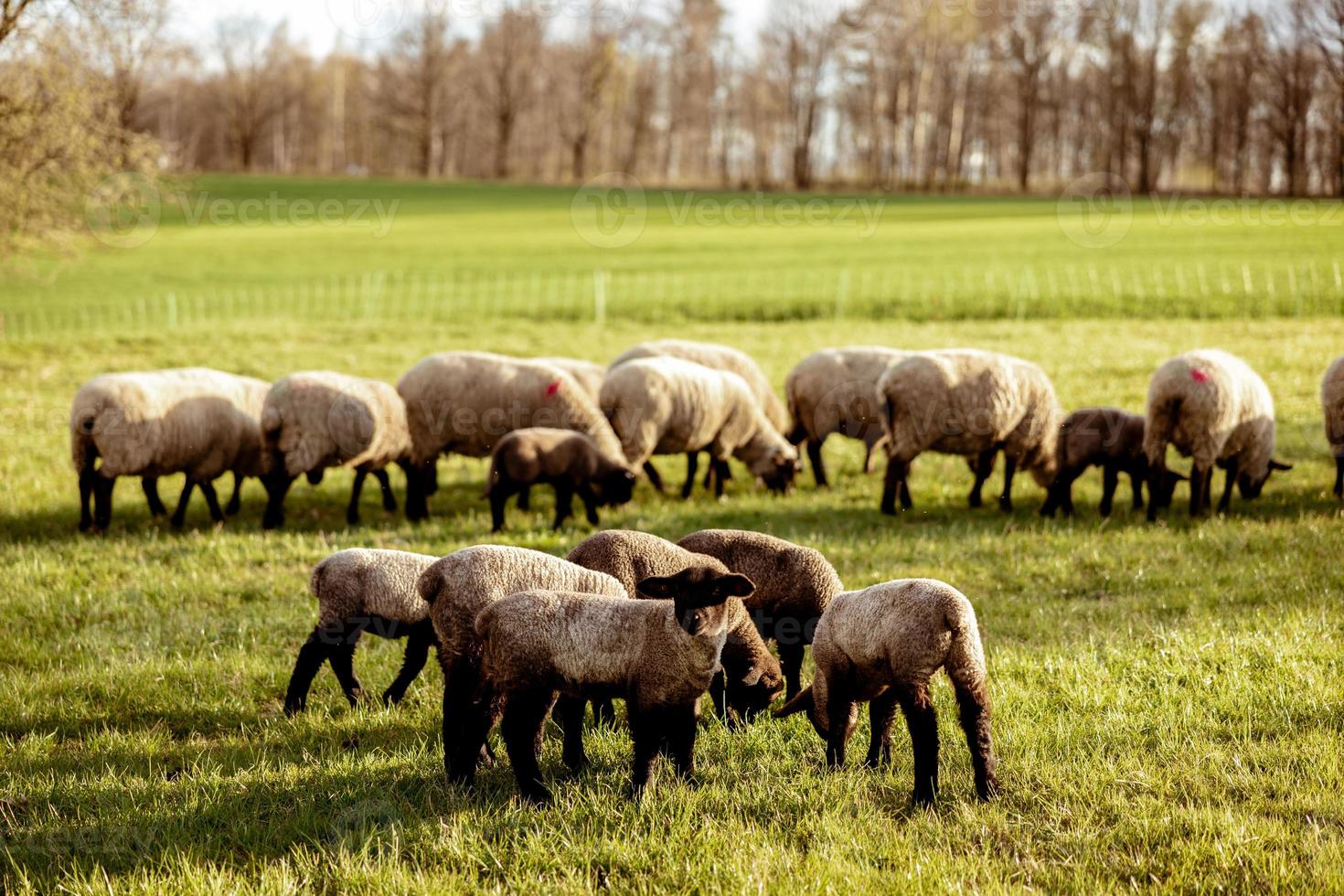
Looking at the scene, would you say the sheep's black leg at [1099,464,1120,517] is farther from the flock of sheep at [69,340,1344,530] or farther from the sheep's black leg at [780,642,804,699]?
the sheep's black leg at [780,642,804,699]

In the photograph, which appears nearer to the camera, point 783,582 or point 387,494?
point 783,582

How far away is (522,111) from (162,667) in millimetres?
103951

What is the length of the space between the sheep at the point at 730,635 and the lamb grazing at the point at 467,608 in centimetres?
49

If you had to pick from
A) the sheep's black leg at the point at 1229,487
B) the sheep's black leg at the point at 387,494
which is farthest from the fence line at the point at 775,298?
the sheep's black leg at the point at 387,494

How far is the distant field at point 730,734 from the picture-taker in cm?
470

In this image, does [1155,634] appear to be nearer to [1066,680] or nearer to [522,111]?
[1066,680]

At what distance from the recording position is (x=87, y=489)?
1169cm

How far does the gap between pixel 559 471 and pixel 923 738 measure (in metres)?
6.79

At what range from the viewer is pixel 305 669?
681cm

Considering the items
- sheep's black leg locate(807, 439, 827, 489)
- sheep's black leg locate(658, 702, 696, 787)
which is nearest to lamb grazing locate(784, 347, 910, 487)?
sheep's black leg locate(807, 439, 827, 489)

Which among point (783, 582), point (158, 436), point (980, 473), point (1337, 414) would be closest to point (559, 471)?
point (158, 436)

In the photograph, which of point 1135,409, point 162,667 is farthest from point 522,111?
point 162,667

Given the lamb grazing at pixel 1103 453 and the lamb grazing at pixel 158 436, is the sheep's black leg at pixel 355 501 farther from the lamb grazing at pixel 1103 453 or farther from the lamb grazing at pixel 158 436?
the lamb grazing at pixel 1103 453

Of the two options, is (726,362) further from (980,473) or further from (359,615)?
(359,615)
